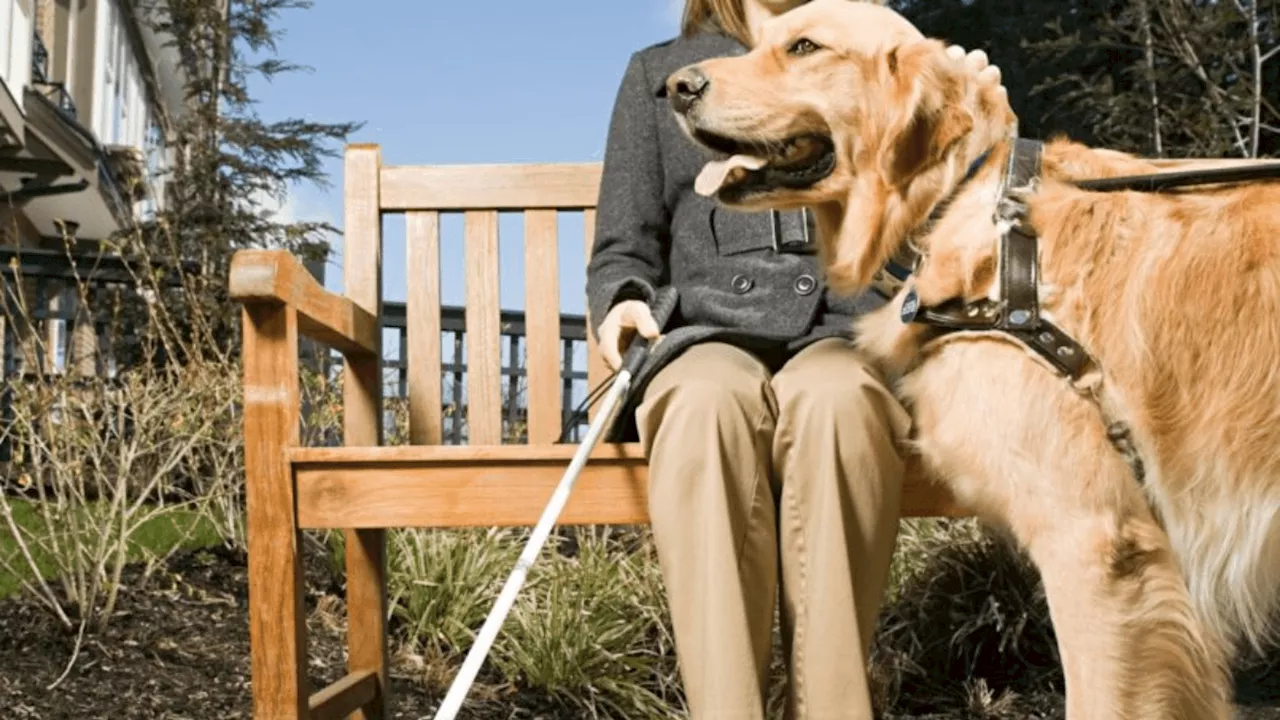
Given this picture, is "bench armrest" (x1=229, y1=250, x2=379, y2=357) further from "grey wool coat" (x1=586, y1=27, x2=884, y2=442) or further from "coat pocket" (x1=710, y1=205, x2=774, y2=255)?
"coat pocket" (x1=710, y1=205, x2=774, y2=255)

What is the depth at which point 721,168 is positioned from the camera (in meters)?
2.21

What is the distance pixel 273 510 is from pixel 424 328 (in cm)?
88

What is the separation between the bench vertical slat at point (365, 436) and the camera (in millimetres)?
3113

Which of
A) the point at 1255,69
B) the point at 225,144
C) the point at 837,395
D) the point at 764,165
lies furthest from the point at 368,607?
the point at 225,144

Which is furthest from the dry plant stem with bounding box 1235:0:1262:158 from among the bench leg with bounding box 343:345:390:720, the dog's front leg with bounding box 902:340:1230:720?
the dog's front leg with bounding box 902:340:1230:720

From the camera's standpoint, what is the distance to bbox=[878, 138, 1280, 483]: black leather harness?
203 cm

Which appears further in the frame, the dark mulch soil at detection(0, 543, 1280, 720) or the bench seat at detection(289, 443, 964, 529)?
the dark mulch soil at detection(0, 543, 1280, 720)

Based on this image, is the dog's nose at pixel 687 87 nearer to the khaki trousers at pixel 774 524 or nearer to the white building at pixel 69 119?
the khaki trousers at pixel 774 524

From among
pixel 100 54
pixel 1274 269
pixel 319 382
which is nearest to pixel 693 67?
pixel 1274 269

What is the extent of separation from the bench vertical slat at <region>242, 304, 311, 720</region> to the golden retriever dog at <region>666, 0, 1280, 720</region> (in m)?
0.87

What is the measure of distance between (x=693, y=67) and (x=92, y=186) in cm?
1744

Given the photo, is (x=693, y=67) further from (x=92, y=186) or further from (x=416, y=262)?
(x=92, y=186)

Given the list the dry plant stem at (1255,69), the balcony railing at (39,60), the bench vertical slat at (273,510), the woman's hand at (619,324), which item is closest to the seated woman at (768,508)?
the woman's hand at (619,324)

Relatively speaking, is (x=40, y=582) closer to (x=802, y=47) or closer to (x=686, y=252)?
(x=686, y=252)
